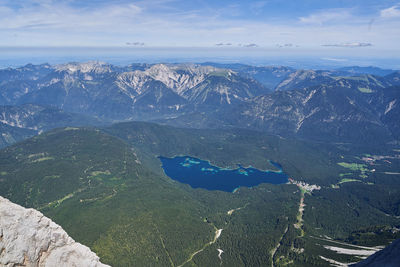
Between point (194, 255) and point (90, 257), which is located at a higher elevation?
point (90, 257)

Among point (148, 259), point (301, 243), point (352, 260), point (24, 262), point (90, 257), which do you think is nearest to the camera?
point (24, 262)

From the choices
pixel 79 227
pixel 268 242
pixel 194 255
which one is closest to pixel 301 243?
pixel 268 242

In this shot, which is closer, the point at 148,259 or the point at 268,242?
the point at 148,259

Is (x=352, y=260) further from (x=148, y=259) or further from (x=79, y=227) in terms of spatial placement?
(x=79, y=227)

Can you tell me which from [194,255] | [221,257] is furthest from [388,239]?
[194,255]

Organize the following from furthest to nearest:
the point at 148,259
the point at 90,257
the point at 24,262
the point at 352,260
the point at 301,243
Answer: the point at 301,243, the point at 148,259, the point at 352,260, the point at 90,257, the point at 24,262

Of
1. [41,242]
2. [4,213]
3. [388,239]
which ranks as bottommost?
[388,239]
